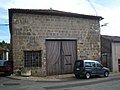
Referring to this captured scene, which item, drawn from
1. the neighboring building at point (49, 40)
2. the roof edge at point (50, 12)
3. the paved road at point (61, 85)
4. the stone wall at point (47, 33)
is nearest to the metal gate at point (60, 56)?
the neighboring building at point (49, 40)

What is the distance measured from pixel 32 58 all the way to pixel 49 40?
8.68 ft

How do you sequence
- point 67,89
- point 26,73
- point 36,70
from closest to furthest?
1. point 67,89
2. point 26,73
3. point 36,70

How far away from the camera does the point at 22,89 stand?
1466 centimetres

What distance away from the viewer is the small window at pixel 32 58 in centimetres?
2425

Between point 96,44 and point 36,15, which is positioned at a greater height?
point 36,15

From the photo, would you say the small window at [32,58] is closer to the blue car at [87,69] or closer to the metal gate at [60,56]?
the metal gate at [60,56]

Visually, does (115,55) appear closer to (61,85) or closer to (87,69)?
(87,69)

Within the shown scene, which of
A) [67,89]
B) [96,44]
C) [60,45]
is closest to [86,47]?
[96,44]

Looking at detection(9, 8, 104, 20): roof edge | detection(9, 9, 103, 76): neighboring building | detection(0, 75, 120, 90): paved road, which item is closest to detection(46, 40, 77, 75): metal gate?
detection(9, 9, 103, 76): neighboring building

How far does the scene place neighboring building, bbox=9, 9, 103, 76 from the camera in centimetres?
2397

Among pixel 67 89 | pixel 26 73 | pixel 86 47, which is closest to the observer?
pixel 67 89

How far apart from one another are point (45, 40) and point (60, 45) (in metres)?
1.78

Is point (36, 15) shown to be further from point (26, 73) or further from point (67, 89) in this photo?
point (67, 89)

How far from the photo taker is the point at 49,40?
25188 mm
